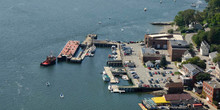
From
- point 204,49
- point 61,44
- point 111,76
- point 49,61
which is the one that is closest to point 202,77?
point 204,49

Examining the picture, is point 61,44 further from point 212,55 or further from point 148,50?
point 212,55

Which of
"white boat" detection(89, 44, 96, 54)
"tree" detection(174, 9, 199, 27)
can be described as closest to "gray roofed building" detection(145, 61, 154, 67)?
"white boat" detection(89, 44, 96, 54)

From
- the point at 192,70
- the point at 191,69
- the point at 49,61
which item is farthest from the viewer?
the point at 49,61

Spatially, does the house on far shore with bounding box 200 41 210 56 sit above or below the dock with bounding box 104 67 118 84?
above

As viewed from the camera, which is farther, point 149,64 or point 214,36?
point 214,36

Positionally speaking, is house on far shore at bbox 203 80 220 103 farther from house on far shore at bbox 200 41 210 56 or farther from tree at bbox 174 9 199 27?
tree at bbox 174 9 199 27

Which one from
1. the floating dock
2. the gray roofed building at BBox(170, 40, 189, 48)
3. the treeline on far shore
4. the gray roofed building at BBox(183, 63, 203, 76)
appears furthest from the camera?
the treeline on far shore

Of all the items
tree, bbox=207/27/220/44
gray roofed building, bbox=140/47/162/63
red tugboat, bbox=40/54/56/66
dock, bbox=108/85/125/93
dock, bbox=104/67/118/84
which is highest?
tree, bbox=207/27/220/44

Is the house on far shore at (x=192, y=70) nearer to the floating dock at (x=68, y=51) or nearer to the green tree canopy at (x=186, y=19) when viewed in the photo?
the floating dock at (x=68, y=51)
